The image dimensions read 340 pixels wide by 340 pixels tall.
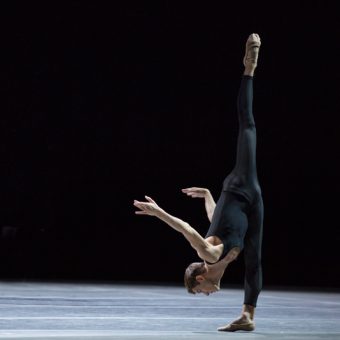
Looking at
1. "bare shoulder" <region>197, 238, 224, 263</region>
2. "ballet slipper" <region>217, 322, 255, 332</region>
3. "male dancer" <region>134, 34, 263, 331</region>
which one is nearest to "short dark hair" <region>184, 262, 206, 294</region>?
"male dancer" <region>134, 34, 263, 331</region>

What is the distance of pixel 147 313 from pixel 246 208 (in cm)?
246

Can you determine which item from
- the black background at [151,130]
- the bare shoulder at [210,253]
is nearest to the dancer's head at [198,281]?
the bare shoulder at [210,253]

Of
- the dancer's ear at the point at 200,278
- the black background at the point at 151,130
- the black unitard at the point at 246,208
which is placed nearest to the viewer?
the dancer's ear at the point at 200,278

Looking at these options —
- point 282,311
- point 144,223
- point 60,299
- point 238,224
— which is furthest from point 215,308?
point 144,223

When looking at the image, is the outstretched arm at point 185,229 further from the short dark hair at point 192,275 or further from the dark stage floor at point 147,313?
the dark stage floor at point 147,313

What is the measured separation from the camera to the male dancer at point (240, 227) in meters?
6.70

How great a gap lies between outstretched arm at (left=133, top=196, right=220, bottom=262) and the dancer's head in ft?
0.62

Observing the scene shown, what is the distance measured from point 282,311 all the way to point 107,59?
856 centimetres

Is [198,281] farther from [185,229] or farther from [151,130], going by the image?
[151,130]

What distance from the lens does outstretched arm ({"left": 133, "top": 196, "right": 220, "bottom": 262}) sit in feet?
20.0

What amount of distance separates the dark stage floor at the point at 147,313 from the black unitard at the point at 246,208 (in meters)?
0.52

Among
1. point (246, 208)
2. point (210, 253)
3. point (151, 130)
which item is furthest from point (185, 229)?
point (151, 130)

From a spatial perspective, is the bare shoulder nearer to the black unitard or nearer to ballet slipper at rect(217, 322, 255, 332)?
the black unitard

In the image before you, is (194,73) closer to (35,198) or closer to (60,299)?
(35,198)
